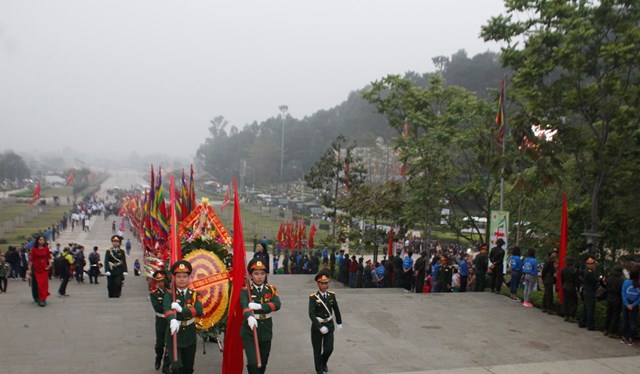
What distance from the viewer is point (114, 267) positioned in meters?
13.3

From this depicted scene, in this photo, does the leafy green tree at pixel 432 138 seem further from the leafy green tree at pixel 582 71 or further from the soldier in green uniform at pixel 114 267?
the soldier in green uniform at pixel 114 267

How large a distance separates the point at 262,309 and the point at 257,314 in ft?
0.34

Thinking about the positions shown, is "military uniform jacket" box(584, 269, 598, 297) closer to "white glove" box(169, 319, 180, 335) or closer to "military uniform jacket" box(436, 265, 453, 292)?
"military uniform jacket" box(436, 265, 453, 292)

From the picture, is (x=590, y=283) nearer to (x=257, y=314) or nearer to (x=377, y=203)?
(x=257, y=314)

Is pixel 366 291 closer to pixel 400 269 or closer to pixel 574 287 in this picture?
pixel 400 269

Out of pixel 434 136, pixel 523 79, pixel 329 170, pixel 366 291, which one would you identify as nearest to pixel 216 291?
pixel 366 291

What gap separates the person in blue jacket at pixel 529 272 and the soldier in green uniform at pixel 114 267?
8610 mm

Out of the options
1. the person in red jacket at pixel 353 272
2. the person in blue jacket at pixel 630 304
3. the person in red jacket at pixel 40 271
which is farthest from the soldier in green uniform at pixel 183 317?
the person in red jacket at pixel 353 272

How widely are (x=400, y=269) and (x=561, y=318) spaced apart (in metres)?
5.55

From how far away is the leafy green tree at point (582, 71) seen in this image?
1313cm

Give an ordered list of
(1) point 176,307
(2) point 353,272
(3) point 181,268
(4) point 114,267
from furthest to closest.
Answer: (2) point 353,272
(4) point 114,267
(3) point 181,268
(1) point 176,307

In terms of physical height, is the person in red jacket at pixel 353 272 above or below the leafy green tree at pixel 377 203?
below

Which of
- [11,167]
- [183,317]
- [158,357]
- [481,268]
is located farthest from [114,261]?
[11,167]

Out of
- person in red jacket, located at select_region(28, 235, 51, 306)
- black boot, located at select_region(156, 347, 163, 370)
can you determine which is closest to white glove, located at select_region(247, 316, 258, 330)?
black boot, located at select_region(156, 347, 163, 370)
